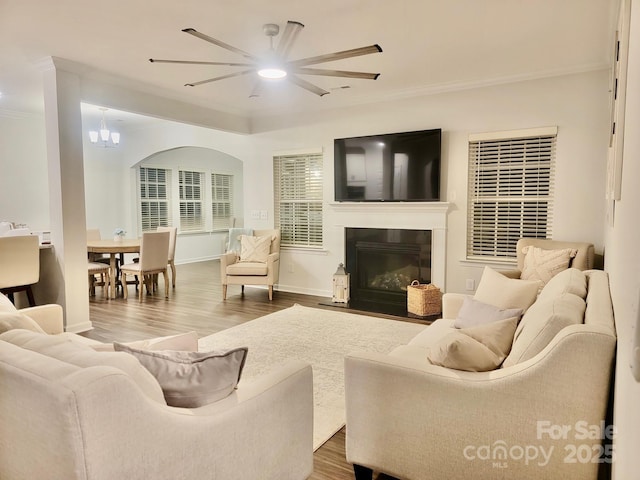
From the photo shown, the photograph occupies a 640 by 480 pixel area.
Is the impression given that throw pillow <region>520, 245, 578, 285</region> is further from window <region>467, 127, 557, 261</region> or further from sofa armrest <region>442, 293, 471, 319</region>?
sofa armrest <region>442, 293, 471, 319</region>

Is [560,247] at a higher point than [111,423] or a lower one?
higher

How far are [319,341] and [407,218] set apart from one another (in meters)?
2.14

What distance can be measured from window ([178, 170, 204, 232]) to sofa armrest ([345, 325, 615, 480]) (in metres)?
8.33

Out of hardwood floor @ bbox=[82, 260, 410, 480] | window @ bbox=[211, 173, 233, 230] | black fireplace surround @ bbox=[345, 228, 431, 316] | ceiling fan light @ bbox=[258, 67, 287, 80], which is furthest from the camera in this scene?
window @ bbox=[211, 173, 233, 230]

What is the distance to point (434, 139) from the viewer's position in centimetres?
502

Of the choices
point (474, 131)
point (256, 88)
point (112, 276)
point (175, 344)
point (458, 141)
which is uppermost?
point (256, 88)

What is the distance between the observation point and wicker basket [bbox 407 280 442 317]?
192 inches

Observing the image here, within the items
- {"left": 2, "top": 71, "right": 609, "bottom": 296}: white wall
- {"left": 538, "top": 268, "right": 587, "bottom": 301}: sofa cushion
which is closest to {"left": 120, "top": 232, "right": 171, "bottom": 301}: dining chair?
{"left": 2, "top": 71, "right": 609, "bottom": 296}: white wall

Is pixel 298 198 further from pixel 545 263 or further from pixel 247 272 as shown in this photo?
pixel 545 263

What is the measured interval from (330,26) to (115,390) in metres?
3.15

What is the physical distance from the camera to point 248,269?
18.9ft

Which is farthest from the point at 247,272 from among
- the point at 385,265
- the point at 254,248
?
the point at 385,265

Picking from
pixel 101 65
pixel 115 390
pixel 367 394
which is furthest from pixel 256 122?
pixel 115 390

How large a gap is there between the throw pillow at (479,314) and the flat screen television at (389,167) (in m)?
2.52
